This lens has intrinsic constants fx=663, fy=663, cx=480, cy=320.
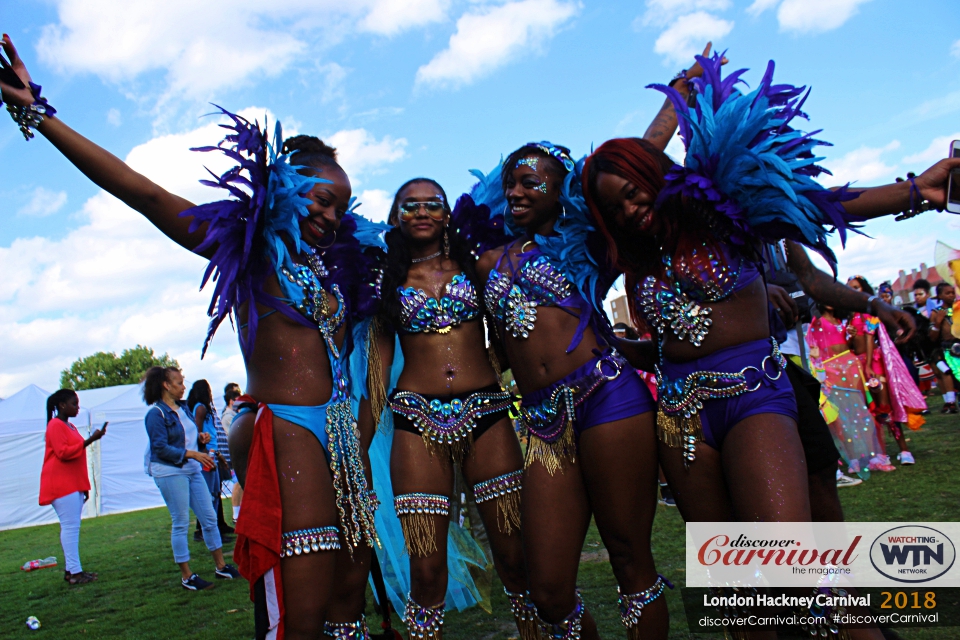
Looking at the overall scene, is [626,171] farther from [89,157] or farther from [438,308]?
[89,157]

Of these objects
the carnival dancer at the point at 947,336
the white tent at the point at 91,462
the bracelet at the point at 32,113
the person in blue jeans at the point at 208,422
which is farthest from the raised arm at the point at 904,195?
the white tent at the point at 91,462

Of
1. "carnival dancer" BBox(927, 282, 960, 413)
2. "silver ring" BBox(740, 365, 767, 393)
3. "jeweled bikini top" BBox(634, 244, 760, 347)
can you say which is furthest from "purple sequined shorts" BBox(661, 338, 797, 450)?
"carnival dancer" BBox(927, 282, 960, 413)

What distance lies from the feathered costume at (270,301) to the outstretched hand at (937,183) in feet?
7.19

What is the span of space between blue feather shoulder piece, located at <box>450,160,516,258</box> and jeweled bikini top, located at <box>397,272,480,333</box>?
0.79 ft

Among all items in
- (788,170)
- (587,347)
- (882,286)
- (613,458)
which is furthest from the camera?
(882,286)

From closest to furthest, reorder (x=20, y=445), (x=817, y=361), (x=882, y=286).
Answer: (x=817, y=361) < (x=882, y=286) < (x=20, y=445)

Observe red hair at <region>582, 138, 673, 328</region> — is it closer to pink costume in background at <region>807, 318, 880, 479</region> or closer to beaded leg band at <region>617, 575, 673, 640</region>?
beaded leg band at <region>617, 575, 673, 640</region>


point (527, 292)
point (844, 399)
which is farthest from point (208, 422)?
point (844, 399)

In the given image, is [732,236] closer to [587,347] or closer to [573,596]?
[587,347]

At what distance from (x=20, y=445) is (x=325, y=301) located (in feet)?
55.6

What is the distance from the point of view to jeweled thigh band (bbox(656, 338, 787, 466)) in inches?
93.4

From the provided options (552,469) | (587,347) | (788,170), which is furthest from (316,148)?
(788,170)

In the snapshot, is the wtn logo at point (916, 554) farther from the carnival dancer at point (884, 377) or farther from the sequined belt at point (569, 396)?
the carnival dancer at point (884, 377)

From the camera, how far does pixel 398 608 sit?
4160 mm
